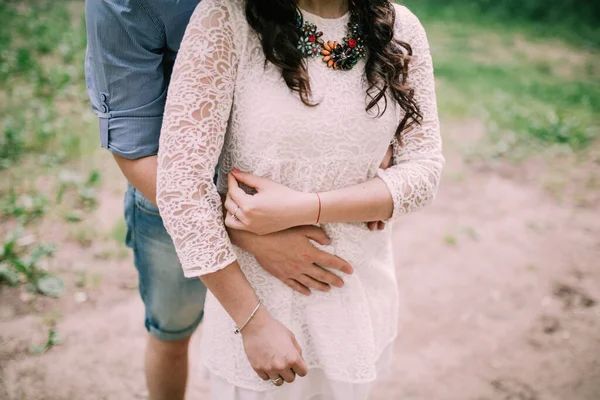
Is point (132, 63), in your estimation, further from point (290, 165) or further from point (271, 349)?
point (271, 349)

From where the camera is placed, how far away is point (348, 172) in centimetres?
140

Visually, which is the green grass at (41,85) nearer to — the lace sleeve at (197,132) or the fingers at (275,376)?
the lace sleeve at (197,132)

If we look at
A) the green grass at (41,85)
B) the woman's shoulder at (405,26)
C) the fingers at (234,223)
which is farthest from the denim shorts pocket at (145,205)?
the green grass at (41,85)

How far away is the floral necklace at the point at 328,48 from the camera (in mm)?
1331

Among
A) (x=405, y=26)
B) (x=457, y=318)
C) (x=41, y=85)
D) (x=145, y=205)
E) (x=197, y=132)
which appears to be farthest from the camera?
(x=41, y=85)

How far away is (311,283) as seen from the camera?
1.44 metres

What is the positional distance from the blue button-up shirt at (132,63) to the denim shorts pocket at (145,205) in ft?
1.14

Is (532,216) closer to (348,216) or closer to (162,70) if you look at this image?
(348,216)

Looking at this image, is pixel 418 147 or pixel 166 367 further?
pixel 166 367

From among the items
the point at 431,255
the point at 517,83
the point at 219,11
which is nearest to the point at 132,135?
the point at 219,11

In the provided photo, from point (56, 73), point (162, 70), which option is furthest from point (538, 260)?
point (56, 73)

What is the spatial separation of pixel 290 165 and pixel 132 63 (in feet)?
1.87

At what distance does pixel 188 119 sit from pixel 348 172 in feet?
1.62

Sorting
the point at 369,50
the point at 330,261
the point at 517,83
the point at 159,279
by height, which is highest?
the point at 369,50
